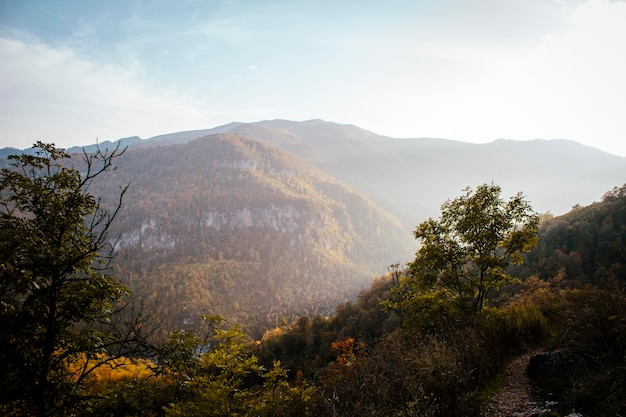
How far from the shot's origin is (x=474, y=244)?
12.1 meters

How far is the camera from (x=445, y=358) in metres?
6.31

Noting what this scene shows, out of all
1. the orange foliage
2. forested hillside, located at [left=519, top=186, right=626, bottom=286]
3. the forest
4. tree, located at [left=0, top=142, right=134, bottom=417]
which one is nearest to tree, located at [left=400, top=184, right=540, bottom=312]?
the forest

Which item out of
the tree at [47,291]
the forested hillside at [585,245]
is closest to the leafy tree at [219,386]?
the tree at [47,291]

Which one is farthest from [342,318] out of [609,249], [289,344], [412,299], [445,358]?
[445,358]

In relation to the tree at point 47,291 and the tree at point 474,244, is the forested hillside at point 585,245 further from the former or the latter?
the tree at point 47,291

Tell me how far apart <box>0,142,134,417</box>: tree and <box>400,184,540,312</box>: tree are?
980 cm

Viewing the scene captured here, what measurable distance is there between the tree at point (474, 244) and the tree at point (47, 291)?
32.2 feet

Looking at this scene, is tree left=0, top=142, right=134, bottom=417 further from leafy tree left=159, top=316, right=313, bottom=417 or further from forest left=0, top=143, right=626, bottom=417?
leafy tree left=159, top=316, right=313, bottom=417

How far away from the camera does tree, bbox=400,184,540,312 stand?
11461 mm

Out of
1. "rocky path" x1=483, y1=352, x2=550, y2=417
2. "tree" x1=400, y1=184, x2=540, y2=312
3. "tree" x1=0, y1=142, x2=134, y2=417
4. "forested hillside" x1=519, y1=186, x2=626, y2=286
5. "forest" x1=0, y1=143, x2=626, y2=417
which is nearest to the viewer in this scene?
"tree" x1=0, y1=142, x2=134, y2=417

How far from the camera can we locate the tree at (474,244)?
11461 mm

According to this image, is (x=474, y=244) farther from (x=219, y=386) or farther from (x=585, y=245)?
(x=585, y=245)

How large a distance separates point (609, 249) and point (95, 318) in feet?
192

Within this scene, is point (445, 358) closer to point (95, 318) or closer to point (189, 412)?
point (189, 412)
